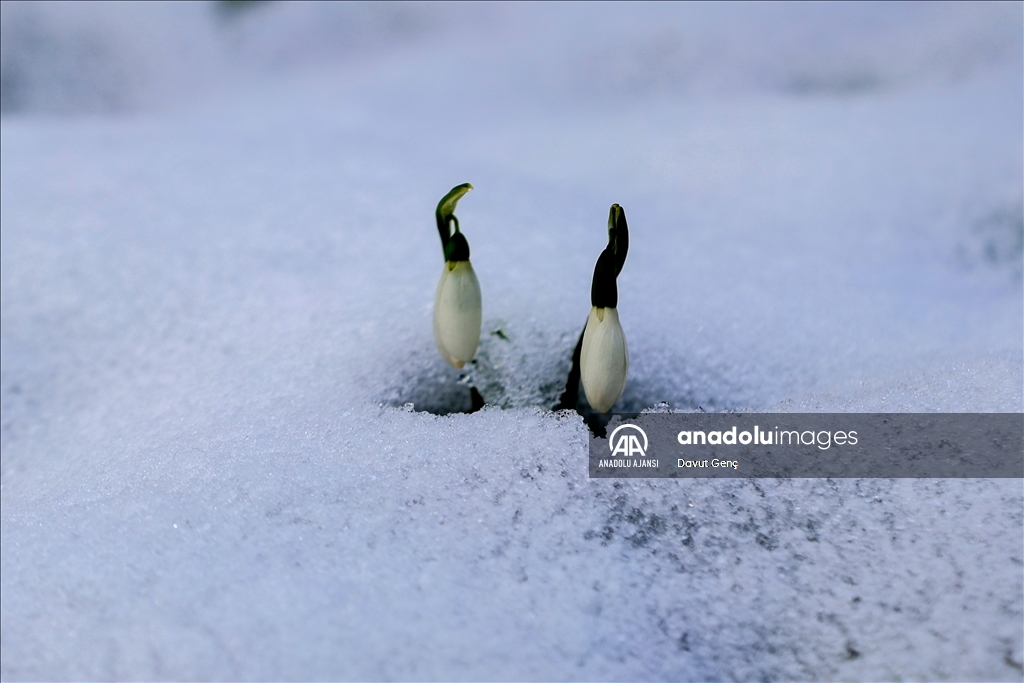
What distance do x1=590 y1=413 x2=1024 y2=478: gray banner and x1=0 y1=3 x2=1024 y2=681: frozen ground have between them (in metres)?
0.02

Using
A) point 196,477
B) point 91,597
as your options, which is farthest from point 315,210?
point 91,597

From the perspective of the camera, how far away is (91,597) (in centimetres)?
48

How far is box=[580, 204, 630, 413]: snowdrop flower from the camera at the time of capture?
0.56 m

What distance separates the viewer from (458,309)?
0.62 meters

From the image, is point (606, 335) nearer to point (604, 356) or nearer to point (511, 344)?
point (604, 356)

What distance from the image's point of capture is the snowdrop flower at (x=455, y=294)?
2.03 feet

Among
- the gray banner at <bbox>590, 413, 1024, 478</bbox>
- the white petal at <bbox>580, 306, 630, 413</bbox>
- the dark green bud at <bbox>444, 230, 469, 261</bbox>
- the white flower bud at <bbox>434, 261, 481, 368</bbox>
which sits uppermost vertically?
the dark green bud at <bbox>444, 230, 469, 261</bbox>

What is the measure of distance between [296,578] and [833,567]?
364 millimetres

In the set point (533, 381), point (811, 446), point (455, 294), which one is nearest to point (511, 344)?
point (533, 381)

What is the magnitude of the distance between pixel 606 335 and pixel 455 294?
140 mm

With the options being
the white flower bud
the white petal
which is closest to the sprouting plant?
the white petal

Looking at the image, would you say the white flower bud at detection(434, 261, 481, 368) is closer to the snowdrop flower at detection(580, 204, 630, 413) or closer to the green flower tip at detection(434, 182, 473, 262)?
the green flower tip at detection(434, 182, 473, 262)

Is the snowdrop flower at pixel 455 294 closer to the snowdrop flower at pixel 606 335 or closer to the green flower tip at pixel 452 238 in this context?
the green flower tip at pixel 452 238

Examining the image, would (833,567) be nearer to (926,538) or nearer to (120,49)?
(926,538)
